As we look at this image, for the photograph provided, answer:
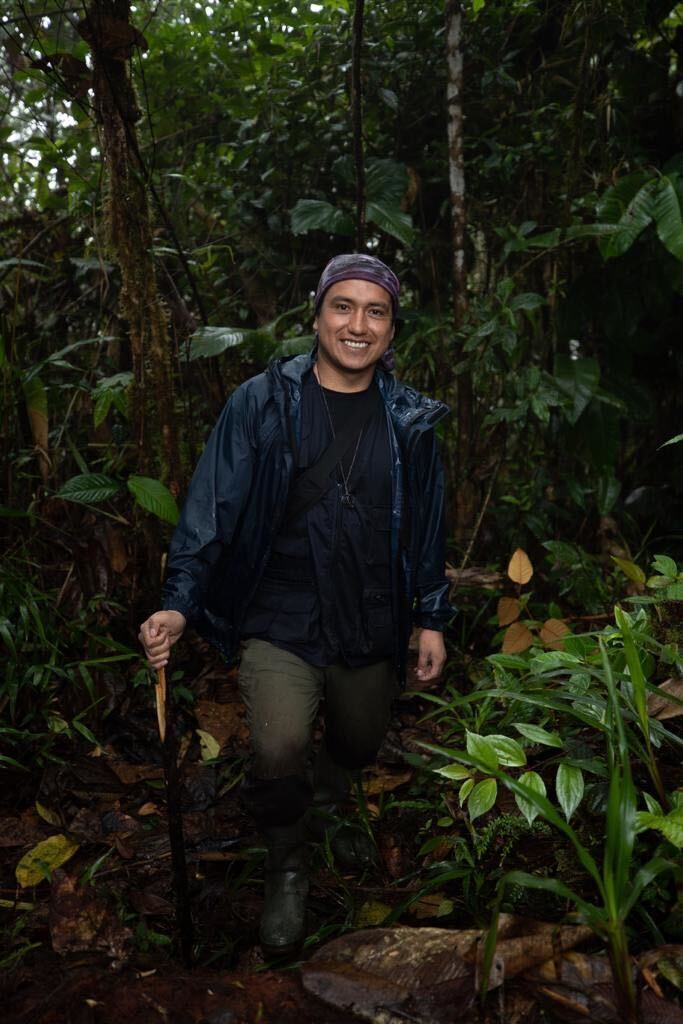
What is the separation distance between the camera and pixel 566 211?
3889 millimetres

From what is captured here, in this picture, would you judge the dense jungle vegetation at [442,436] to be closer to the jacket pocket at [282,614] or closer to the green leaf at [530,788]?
the green leaf at [530,788]

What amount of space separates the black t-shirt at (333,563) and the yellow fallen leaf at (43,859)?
3.48 feet

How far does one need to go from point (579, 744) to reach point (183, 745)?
184 centimetres

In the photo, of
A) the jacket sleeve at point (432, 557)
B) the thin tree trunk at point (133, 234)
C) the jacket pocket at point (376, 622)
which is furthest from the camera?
the thin tree trunk at point (133, 234)

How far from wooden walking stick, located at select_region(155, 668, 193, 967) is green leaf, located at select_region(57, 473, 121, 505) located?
129 cm

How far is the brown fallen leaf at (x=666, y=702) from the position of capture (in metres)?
2.04

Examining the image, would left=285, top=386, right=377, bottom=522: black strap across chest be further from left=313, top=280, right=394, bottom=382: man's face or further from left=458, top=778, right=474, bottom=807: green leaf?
left=458, top=778, right=474, bottom=807: green leaf

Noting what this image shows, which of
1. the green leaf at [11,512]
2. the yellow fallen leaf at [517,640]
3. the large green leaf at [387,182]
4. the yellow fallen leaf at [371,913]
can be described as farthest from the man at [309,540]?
the large green leaf at [387,182]

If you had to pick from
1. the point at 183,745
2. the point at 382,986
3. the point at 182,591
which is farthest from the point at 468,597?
the point at 382,986

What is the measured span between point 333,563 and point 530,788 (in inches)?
42.8

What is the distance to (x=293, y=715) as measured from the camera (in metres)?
2.45

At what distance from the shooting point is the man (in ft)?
7.93

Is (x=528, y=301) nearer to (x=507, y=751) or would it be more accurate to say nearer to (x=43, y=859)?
(x=507, y=751)

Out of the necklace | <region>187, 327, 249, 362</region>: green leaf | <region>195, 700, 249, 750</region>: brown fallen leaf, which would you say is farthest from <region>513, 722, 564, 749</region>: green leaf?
<region>187, 327, 249, 362</region>: green leaf
